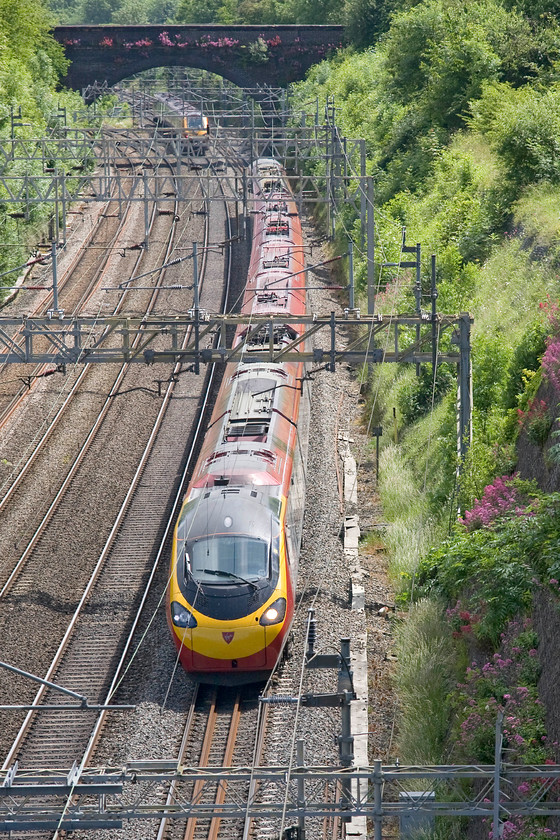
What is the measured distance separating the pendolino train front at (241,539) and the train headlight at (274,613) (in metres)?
0.01

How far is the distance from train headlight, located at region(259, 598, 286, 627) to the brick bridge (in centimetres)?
4902

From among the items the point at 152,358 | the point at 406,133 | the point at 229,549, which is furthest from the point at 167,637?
the point at 406,133

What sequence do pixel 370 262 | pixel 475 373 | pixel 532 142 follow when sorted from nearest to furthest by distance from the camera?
1. pixel 475 373
2. pixel 370 262
3. pixel 532 142

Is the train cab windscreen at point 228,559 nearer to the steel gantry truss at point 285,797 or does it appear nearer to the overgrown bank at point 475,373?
the overgrown bank at point 475,373

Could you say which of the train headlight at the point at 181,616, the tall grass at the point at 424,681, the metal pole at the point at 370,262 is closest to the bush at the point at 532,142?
the metal pole at the point at 370,262

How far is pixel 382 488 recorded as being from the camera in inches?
860

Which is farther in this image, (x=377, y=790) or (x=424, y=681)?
(x=424, y=681)

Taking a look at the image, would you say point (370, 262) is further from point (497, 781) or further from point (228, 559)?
point (497, 781)

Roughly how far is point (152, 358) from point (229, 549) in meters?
4.50

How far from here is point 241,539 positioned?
1541cm

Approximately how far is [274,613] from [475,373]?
816 centimetres

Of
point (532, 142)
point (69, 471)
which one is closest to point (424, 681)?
point (69, 471)

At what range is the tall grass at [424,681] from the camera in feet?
46.2

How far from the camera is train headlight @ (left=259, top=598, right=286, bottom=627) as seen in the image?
14.9 meters
